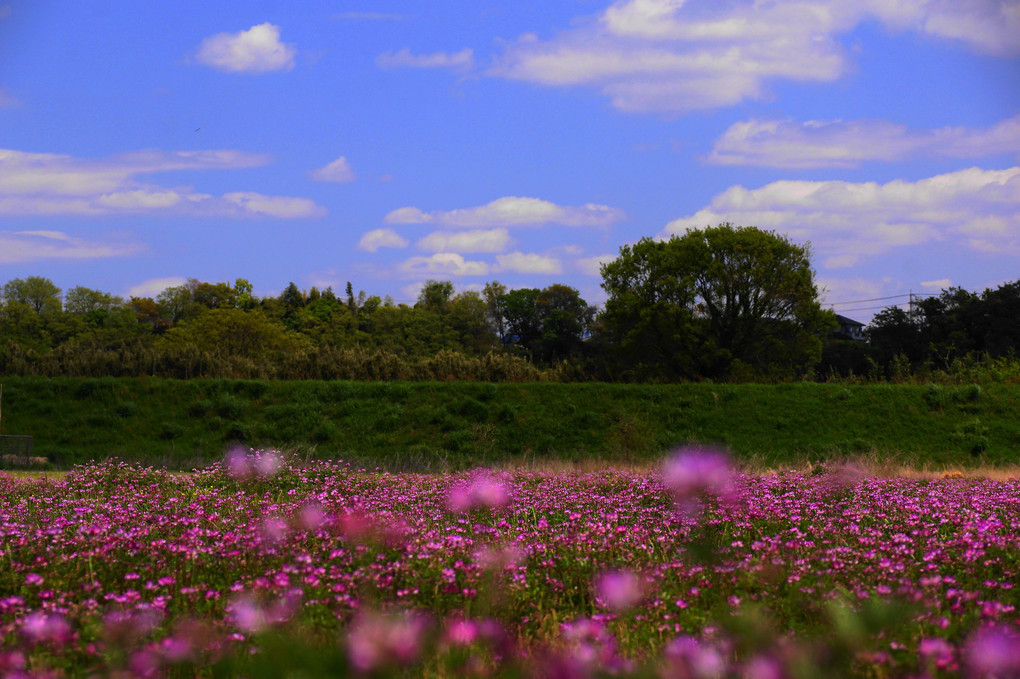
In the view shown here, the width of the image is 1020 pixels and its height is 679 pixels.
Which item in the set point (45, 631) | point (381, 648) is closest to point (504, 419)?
point (45, 631)

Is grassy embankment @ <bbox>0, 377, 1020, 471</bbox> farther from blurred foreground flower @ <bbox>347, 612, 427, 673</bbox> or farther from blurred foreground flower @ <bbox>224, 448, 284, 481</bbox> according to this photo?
blurred foreground flower @ <bbox>347, 612, 427, 673</bbox>

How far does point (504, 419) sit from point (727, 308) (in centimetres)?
1937

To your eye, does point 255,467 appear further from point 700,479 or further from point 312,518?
point 700,479

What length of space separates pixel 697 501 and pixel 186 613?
5090 millimetres

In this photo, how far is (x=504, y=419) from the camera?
24984mm

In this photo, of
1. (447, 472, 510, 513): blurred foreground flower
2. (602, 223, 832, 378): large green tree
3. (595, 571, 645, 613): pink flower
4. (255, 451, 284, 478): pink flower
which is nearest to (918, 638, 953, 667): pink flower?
(595, 571, 645, 613): pink flower

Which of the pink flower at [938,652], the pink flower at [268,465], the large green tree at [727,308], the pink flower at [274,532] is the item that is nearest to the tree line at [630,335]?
the large green tree at [727,308]

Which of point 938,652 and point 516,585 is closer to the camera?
point 938,652

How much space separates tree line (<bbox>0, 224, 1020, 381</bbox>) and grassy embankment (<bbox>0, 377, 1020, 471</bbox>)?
3.57m

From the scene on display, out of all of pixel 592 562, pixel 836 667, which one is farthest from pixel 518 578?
pixel 836 667

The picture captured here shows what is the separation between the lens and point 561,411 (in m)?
25.6

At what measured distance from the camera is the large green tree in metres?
39.4

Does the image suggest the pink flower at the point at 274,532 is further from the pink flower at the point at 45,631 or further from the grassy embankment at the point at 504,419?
the grassy embankment at the point at 504,419

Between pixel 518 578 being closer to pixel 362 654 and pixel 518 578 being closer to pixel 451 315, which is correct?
pixel 362 654
